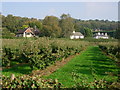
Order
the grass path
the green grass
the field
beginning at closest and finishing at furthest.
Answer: the field, the grass path, the green grass

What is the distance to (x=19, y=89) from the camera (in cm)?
292

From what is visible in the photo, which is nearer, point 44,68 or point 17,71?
point 44,68

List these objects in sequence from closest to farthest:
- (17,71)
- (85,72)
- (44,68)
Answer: (85,72)
(44,68)
(17,71)

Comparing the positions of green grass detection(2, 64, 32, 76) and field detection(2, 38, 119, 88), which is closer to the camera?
field detection(2, 38, 119, 88)

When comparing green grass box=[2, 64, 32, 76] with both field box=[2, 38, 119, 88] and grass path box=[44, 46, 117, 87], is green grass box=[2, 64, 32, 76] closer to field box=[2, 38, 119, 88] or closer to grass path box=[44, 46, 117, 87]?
field box=[2, 38, 119, 88]

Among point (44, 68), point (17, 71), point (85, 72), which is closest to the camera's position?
point (85, 72)

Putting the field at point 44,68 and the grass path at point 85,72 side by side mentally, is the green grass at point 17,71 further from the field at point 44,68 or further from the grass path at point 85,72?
the grass path at point 85,72

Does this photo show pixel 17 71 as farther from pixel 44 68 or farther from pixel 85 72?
pixel 85 72

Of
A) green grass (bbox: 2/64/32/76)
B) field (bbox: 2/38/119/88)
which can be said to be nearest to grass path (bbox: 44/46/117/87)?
field (bbox: 2/38/119/88)

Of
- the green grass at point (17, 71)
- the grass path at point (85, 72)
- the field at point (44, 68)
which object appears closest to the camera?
the field at point (44, 68)

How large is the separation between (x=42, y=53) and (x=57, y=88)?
776cm

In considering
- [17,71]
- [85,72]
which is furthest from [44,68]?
[85,72]

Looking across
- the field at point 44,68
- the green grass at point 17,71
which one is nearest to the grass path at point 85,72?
the field at point 44,68

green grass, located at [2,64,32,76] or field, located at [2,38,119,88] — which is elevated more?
field, located at [2,38,119,88]
